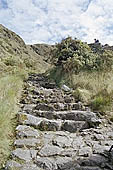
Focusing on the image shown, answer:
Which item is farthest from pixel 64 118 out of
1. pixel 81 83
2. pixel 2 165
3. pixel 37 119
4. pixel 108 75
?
pixel 108 75

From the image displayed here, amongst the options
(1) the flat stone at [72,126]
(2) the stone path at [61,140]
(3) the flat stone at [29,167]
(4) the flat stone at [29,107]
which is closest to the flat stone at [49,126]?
(2) the stone path at [61,140]

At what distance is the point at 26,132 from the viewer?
143 inches

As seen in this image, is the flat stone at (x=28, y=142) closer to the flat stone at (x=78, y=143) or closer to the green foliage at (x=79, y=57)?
the flat stone at (x=78, y=143)

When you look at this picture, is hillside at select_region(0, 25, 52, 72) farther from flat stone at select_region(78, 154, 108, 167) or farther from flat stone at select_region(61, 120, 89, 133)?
flat stone at select_region(78, 154, 108, 167)

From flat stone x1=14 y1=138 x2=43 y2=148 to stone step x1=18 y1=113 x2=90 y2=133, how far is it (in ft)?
2.05

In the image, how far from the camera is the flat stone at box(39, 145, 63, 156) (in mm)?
2963

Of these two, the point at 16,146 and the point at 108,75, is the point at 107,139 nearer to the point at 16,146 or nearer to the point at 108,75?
the point at 16,146

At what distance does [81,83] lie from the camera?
22.7 feet

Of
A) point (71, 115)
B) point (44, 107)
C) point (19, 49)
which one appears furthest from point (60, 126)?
point (19, 49)

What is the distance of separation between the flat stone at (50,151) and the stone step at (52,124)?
845 mm

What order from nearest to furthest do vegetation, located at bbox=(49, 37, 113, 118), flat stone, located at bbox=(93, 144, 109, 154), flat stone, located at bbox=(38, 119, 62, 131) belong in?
1. flat stone, located at bbox=(93, 144, 109, 154)
2. flat stone, located at bbox=(38, 119, 62, 131)
3. vegetation, located at bbox=(49, 37, 113, 118)

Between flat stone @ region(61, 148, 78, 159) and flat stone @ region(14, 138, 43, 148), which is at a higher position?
flat stone @ region(14, 138, 43, 148)

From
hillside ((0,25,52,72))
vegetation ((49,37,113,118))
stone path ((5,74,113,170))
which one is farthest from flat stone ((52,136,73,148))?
hillside ((0,25,52,72))

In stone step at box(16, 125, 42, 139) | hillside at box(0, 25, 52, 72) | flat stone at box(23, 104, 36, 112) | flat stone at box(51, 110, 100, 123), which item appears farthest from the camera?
hillside at box(0, 25, 52, 72)
